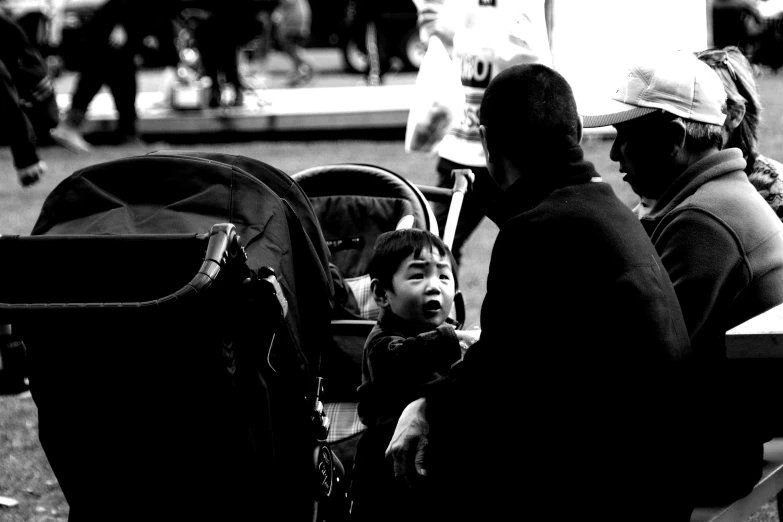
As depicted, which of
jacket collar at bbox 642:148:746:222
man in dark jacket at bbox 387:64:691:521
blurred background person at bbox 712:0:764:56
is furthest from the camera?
blurred background person at bbox 712:0:764:56

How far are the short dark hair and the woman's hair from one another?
121 centimetres

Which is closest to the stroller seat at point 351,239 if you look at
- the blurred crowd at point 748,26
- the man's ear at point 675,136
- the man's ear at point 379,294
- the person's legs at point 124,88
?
the man's ear at point 379,294

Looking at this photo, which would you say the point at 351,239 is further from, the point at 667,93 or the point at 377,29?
the point at 377,29

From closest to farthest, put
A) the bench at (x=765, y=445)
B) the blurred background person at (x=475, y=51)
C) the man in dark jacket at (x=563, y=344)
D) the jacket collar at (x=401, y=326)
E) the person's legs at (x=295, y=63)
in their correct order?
the man in dark jacket at (x=563, y=344)
the bench at (x=765, y=445)
the jacket collar at (x=401, y=326)
the blurred background person at (x=475, y=51)
the person's legs at (x=295, y=63)

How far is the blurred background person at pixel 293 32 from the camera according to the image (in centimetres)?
1730

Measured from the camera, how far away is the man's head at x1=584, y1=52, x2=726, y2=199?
3.00 m

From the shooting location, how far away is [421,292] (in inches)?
134

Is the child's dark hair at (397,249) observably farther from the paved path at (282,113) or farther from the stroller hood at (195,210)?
the paved path at (282,113)

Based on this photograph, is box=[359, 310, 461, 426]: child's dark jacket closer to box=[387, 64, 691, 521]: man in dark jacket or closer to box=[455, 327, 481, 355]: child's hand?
box=[455, 327, 481, 355]: child's hand

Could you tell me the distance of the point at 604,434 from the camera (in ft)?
8.13

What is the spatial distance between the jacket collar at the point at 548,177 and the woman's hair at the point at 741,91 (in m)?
1.22

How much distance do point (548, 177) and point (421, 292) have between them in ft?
3.15

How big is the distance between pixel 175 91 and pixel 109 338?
1000cm

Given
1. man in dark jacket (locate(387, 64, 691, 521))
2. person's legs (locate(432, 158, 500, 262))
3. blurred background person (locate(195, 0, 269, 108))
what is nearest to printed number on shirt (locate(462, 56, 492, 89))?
person's legs (locate(432, 158, 500, 262))
